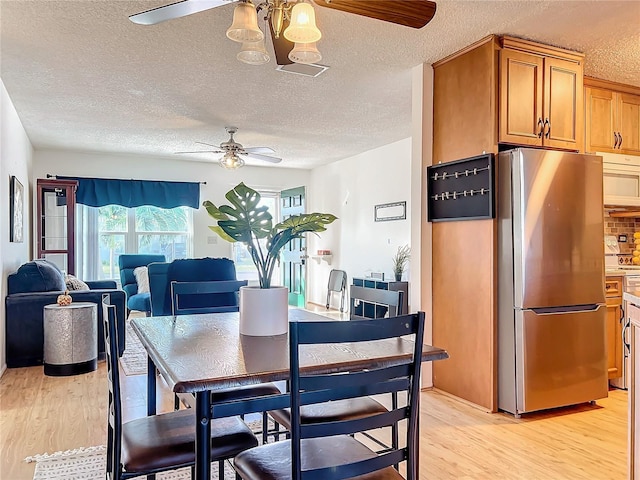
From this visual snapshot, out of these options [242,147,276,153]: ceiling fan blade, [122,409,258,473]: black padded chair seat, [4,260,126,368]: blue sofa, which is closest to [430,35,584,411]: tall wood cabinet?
[122,409,258,473]: black padded chair seat

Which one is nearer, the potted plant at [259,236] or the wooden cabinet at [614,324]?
the potted plant at [259,236]

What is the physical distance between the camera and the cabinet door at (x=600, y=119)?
3.74 metres

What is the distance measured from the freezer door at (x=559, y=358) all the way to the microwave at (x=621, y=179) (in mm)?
1064

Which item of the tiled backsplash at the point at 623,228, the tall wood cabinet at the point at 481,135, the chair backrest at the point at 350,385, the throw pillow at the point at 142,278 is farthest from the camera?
the throw pillow at the point at 142,278

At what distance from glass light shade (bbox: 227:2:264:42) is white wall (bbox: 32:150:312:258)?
17.2 ft

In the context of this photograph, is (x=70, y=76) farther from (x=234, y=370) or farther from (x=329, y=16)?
(x=234, y=370)

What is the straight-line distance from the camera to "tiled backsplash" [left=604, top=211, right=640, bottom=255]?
4227mm

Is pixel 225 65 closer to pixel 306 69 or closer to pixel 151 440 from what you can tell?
pixel 306 69

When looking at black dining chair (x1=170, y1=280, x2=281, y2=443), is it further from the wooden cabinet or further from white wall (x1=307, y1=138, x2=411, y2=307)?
white wall (x1=307, y1=138, x2=411, y2=307)

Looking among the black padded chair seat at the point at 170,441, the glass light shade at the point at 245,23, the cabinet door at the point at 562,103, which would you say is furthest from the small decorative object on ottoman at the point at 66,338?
the cabinet door at the point at 562,103

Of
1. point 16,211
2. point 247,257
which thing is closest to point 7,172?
point 16,211

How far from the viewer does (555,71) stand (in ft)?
10.6

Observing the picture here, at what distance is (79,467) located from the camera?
89.1 inches

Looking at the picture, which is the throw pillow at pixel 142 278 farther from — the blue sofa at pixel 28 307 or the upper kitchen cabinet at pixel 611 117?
the upper kitchen cabinet at pixel 611 117
